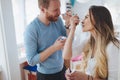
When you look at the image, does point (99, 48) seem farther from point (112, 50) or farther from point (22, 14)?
point (22, 14)

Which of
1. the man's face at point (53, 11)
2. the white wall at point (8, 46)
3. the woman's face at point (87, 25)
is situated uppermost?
the man's face at point (53, 11)

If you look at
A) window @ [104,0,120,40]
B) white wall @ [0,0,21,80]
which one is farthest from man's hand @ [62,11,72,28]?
white wall @ [0,0,21,80]

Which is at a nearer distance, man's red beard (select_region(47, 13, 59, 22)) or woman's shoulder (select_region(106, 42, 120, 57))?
woman's shoulder (select_region(106, 42, 120, 57))

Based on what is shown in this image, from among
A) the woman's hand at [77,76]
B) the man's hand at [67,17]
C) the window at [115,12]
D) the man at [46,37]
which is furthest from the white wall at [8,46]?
the window at [115,12]

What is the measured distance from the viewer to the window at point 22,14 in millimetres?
1186

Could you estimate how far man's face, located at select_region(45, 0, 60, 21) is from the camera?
3.17 ft

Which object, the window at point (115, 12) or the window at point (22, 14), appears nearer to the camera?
the window at point (115, 12)

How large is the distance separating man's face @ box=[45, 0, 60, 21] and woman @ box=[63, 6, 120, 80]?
0.13 m

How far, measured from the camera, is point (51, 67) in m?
1.13

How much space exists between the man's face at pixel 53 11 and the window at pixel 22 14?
0.17 meters

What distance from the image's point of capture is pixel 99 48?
82 cm

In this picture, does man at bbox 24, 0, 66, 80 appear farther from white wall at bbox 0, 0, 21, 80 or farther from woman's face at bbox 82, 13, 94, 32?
white wall at bbox 0, 0, 21, 80

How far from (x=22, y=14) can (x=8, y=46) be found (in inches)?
11.3

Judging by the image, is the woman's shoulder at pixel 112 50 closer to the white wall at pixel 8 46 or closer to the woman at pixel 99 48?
the woman at pixel 99 48
